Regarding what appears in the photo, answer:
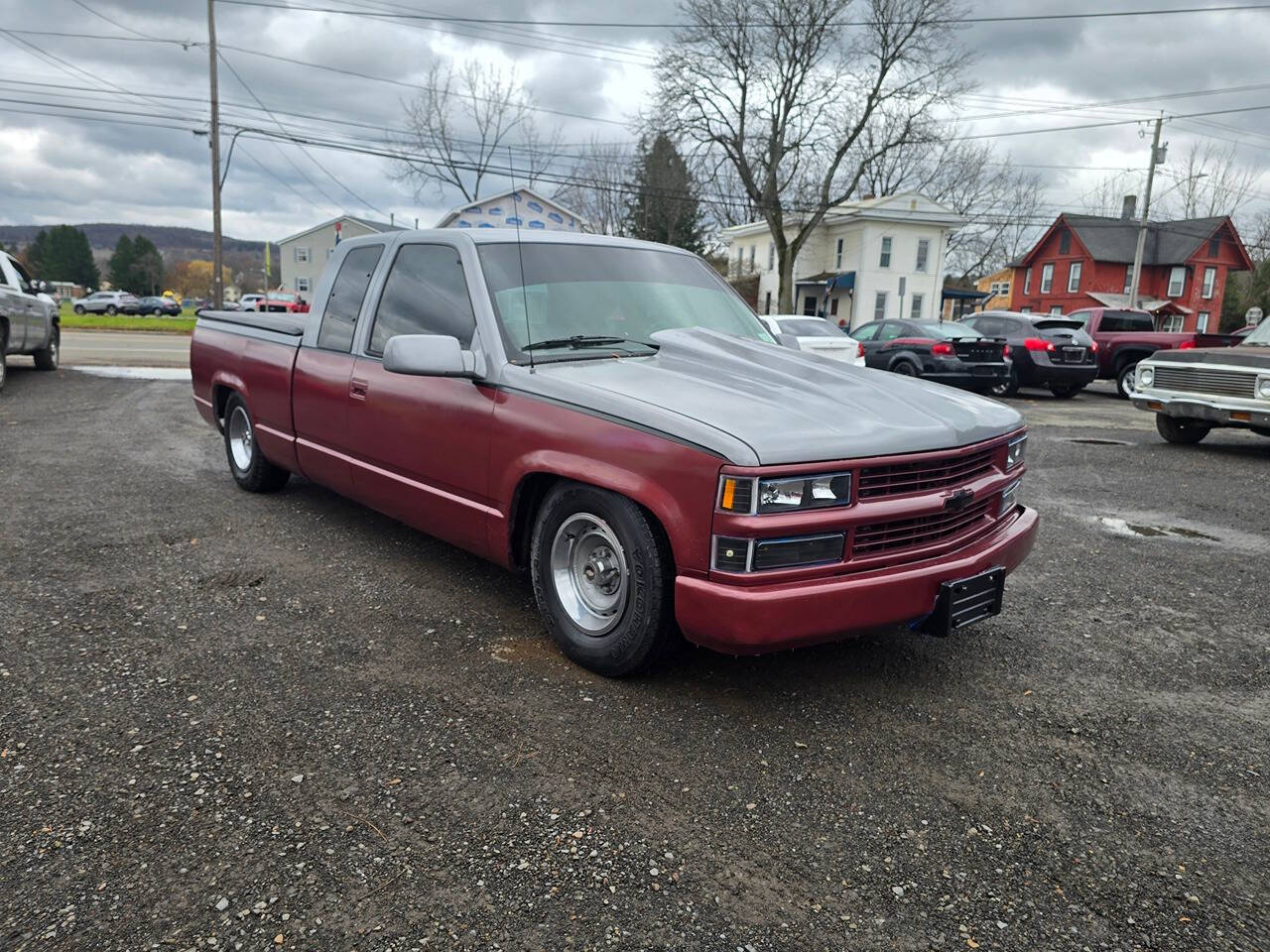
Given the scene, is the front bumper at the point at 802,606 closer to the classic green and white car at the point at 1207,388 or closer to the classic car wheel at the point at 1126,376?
the classic green and white car at the point at 1207,388

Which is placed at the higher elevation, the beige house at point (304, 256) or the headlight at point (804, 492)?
the beige house at point (304, 256)

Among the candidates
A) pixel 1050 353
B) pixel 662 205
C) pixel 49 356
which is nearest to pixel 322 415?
pixel 49 356

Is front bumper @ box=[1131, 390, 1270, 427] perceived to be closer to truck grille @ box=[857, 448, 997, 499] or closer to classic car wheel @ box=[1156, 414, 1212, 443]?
classic car wheel @ box=[1156, 414, 1212, 443]

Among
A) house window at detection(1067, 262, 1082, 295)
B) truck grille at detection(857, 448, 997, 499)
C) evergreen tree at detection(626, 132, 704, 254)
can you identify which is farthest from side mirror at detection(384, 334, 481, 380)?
house window at detection(1067, 262, 1082, 295)

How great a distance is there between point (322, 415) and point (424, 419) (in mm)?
1161

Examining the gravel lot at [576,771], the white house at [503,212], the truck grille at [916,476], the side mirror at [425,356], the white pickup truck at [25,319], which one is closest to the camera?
the gravel lot at [576,771]

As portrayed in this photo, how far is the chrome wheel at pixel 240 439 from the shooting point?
633 cm

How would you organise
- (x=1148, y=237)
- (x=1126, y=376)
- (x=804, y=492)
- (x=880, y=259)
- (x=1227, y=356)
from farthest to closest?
(x=1148, y=237), (x=880, y=259), (x=1126, y=376), (x=1227, y=356), (x=804, y=492)

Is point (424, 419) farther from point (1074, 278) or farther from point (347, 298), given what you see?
point (1074, 278)

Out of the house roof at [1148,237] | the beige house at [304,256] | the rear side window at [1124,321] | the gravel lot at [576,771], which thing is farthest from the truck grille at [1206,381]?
the beige house at [304,256]

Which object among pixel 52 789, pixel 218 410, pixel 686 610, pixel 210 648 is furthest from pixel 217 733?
pixel 218 410

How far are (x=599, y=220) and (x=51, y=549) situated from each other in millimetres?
48422

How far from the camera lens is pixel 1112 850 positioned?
2.49 m

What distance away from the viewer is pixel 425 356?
3.64 metres
